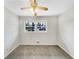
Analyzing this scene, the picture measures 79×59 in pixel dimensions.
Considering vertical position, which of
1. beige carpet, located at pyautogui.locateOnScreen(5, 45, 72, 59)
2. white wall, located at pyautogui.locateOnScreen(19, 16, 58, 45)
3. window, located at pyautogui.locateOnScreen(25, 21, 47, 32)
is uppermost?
window, located at pyautogui.locateOnScreen(25, 21, 47, 32)

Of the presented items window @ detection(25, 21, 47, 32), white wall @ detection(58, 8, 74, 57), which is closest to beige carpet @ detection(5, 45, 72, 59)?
white wall @ detection(58, 8, 74, 57)

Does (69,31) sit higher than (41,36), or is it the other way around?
(69,31)

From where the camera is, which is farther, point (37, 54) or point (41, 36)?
point (41, 36)

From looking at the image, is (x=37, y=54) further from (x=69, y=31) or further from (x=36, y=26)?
(x=36, y=26)

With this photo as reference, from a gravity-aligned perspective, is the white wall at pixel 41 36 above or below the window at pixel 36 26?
below

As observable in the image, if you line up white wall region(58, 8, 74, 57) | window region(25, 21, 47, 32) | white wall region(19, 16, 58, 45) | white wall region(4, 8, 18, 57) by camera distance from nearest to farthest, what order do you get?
white wall region(4, 8, 18, 57)
white wall region(58, 8, 74, 57)
white wall region(19, 16, 58, 45)
window region(25, 21, 47, 32)

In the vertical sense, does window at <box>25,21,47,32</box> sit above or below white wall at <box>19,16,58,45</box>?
above

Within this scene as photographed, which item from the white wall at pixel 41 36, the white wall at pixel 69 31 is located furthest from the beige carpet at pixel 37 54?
the white wall at pixel 41 36

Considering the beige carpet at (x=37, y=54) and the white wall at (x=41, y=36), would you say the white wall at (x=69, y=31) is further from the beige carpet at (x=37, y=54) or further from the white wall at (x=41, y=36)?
the white wall at (x=41, y=36)

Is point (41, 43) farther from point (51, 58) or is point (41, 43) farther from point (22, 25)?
point (51, 58)

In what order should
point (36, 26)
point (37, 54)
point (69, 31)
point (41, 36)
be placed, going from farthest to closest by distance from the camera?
point (36, 26)
point (41, 36)
point (37, 54)
point (69, 31)

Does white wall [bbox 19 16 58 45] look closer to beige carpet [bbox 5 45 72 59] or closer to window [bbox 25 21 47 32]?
window [bbox 25 21 47 32]

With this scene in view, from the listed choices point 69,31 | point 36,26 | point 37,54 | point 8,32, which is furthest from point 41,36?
point 8,32
